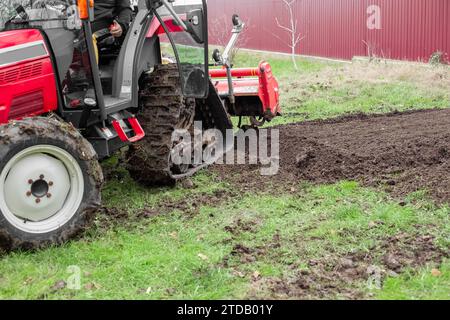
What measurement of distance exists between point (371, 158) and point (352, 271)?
3010mm

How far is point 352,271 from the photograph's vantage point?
418cm

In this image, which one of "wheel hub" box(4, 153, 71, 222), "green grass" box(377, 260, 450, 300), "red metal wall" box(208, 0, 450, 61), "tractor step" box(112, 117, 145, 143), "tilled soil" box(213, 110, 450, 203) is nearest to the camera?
"green grass" box(377, 260, 450, 300)

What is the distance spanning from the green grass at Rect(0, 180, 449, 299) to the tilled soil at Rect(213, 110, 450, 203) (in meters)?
0.47

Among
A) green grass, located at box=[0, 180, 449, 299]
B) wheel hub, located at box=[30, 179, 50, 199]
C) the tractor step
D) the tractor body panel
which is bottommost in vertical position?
green grass, located at box=[0, 180, 449, 299]

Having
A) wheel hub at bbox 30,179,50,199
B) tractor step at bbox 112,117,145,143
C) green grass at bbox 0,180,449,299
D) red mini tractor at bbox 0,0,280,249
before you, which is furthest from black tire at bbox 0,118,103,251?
tractor step at bbox 112,117,145,143

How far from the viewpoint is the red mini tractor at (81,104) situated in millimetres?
4758

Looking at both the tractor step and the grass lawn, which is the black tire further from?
the tractor step

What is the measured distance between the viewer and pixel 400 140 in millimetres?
7680

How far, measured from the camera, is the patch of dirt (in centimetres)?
393

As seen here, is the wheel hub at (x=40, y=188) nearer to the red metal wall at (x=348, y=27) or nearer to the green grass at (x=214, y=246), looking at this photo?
the green grass at (x=214, y=246)

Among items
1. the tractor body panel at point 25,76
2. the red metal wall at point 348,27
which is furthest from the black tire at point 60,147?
the red metal wall at point 348,27

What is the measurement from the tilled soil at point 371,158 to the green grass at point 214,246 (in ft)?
1.53
